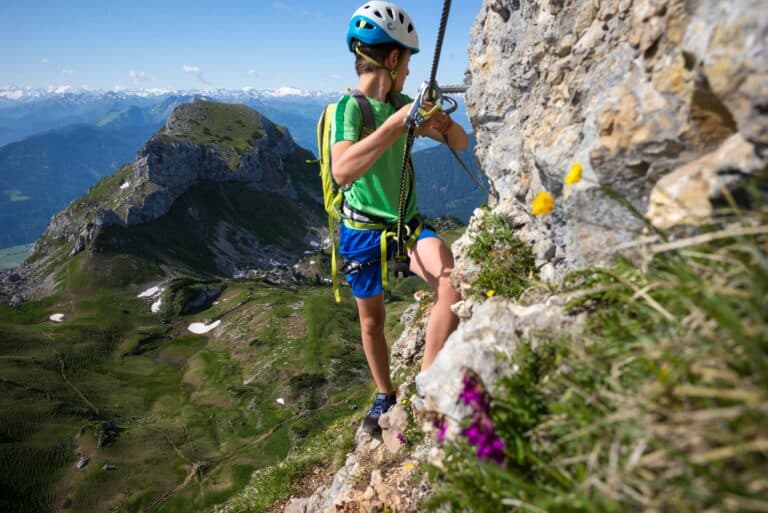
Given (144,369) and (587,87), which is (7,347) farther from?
(587,87)

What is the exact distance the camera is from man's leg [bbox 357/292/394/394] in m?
7.04

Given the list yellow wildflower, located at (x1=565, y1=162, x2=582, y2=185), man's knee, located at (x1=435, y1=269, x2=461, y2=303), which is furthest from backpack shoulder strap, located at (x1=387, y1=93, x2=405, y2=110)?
yellow wildflower, located at (x1=565, y1=162, x2=582, y2=185)

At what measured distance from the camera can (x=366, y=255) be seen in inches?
265

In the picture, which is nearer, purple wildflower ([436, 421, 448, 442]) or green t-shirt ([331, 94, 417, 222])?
purple wildflower ([436, 421, 448, 442])

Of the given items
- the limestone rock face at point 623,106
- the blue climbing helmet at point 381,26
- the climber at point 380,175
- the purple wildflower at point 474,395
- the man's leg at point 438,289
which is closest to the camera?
the limestone rock face at point 623,106

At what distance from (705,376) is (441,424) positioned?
6.21 feet

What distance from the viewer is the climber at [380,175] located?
18.7 feet

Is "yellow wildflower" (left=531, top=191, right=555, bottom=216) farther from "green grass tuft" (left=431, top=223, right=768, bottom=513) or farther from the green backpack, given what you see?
the green backpack

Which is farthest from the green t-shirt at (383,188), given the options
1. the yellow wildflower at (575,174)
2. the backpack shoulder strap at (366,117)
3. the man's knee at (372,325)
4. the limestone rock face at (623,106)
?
the yellow wildflower at (575,174)

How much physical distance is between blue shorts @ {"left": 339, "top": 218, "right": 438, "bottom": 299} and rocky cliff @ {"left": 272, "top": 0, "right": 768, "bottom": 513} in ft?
4.20

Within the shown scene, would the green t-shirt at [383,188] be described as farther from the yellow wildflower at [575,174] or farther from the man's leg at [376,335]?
the yellow wildflower at [575,174]

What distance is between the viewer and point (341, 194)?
6883mm

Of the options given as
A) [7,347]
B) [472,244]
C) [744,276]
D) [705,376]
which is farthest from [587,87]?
[7,347]

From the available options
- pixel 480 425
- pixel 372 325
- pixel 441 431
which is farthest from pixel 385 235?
pixel 480 425
